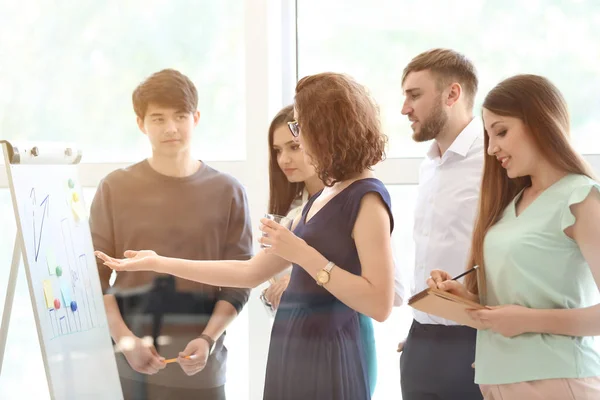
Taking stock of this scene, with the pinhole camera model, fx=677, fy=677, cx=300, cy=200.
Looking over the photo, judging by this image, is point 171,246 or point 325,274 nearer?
point 325,274

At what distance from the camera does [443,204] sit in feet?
7.28

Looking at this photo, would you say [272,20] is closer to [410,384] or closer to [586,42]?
[586,42]

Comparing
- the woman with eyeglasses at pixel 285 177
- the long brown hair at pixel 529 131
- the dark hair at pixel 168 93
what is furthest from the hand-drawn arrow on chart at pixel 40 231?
the long brown hair at pixel 529 131

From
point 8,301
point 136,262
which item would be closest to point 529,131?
point 136,262

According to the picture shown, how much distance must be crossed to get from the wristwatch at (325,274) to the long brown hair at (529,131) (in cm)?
38

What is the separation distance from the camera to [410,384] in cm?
226

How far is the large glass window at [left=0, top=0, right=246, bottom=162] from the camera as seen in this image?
2.94m

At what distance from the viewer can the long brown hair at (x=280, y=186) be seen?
2330 mm

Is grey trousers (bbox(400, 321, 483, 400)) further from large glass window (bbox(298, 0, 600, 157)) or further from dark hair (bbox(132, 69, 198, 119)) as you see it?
dark hair (bbox(132, 69, 198, 119))

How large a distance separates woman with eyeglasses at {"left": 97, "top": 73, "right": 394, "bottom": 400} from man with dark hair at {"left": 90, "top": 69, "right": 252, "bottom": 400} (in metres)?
0.72

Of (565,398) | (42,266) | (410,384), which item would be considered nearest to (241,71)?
(42,266)

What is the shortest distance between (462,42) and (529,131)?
3.80 feet

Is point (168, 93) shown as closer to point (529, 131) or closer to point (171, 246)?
point (171, 246)

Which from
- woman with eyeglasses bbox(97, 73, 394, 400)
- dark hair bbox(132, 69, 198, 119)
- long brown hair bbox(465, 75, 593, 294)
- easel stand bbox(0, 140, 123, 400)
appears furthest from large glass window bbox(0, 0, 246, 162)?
long brown hair bbox(465, 75, 593, 294)
